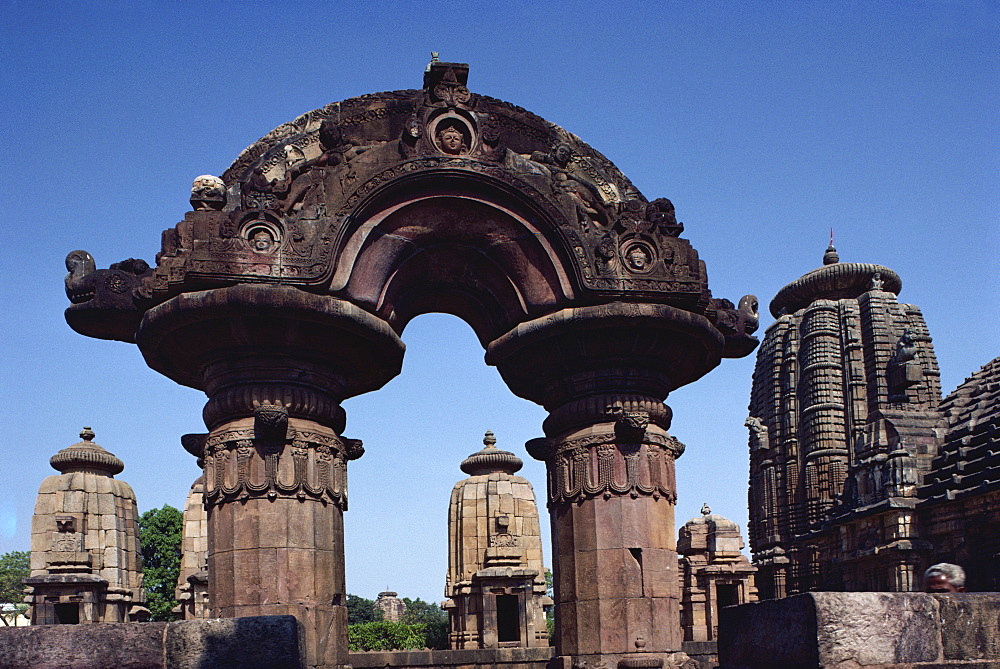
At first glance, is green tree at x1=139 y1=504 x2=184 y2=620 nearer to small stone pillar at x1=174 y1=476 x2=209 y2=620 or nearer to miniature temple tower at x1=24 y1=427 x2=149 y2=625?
miniature temple tower at x1=24 y1=427 x2=149 y2=625

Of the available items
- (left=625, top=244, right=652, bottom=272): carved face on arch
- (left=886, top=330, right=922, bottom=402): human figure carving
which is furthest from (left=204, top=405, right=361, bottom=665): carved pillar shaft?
(left=886, top=330, right=922, bottom=402): human figure carving

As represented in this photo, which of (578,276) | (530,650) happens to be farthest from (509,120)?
(530,650)

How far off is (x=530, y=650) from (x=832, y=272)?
3914 centimetres

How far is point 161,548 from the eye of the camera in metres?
54.9

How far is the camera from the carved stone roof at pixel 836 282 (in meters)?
50.6

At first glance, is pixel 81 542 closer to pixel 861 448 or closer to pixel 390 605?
pixel 861 448

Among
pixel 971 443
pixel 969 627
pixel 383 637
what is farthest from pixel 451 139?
pixel 383 637

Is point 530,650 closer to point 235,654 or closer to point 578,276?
point 578,276

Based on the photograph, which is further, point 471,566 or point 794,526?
point 794,526

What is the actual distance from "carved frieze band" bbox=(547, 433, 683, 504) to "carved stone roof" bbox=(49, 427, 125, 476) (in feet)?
70.1

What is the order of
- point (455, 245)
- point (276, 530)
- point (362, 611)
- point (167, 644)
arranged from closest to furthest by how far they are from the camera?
point (167, 644) → point (276, 530) → point (455, 245) → point (362, 611)

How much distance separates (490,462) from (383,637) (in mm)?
16475

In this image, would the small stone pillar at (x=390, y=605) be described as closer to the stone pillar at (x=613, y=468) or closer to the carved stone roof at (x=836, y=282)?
the carved stone roof at (x=836, y=282)

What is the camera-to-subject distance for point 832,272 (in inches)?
2040
